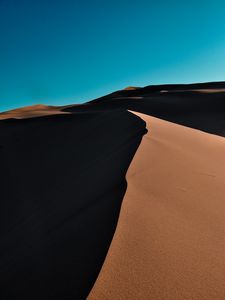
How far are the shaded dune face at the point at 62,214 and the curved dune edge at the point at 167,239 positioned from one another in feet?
0.32

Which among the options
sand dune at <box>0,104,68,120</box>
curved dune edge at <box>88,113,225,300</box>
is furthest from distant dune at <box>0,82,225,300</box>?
sand dune at <box>0,104,68,120</box>

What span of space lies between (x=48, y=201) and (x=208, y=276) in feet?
6.76

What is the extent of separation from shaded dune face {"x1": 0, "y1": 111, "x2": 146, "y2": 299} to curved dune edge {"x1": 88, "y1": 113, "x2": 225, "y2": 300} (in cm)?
10

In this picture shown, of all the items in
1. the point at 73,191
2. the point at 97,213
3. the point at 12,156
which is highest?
the point at 97,213

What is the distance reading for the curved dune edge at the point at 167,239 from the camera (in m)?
1.24

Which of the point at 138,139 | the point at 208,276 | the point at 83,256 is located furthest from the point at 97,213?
the point at 138,139

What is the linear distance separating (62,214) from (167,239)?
1058mm

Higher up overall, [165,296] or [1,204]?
[165,296]

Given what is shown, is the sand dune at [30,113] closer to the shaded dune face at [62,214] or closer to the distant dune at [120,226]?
the shaded dune face at [62,214]

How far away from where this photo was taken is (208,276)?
4.34 feet

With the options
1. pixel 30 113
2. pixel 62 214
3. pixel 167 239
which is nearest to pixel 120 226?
pixel 167 239

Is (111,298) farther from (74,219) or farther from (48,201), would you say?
(48,201)

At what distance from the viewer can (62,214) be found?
2.33m

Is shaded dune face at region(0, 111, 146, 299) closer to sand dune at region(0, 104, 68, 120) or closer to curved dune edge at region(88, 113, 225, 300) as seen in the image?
curved dune edge at region(88, 113, 225, 300)
